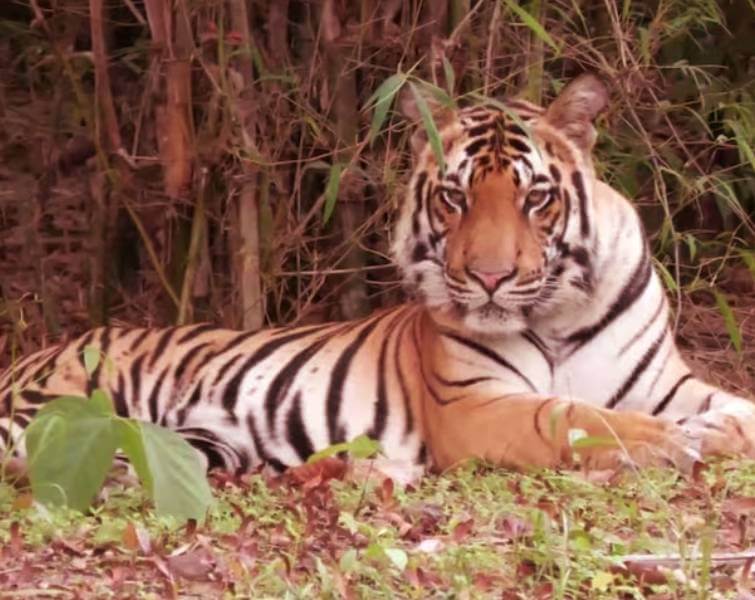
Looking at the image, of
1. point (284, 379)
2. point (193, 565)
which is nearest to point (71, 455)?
point (193, 565)

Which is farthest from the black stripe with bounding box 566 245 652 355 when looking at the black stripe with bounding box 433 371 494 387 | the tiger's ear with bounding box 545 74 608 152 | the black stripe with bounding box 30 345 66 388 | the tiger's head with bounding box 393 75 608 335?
the black stripe with bounding box 30 345 66 388

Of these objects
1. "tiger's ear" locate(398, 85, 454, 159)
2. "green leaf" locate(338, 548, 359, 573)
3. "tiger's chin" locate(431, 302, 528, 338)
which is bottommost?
"green leaf" locate(338, 548, 359, 573)

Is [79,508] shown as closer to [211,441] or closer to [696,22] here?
[211,441]

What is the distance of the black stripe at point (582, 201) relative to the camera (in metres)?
4.82

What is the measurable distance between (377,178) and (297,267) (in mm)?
438

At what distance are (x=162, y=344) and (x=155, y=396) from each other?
0.18 metres

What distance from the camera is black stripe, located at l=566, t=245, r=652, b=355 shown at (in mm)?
4859

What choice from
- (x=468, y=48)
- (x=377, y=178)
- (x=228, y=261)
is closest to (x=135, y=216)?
(x=228, y=261)

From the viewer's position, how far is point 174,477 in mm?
3607

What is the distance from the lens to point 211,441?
16.6 ft

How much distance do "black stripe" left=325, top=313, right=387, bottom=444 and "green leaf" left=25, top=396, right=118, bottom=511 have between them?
4.70 ft

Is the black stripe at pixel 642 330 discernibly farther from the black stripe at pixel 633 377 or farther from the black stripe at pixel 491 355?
the black stripe at pixel 491 355

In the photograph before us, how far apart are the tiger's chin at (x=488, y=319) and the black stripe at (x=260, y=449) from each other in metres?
0.68

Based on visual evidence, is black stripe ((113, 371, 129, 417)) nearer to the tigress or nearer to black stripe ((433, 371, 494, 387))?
the tigress
